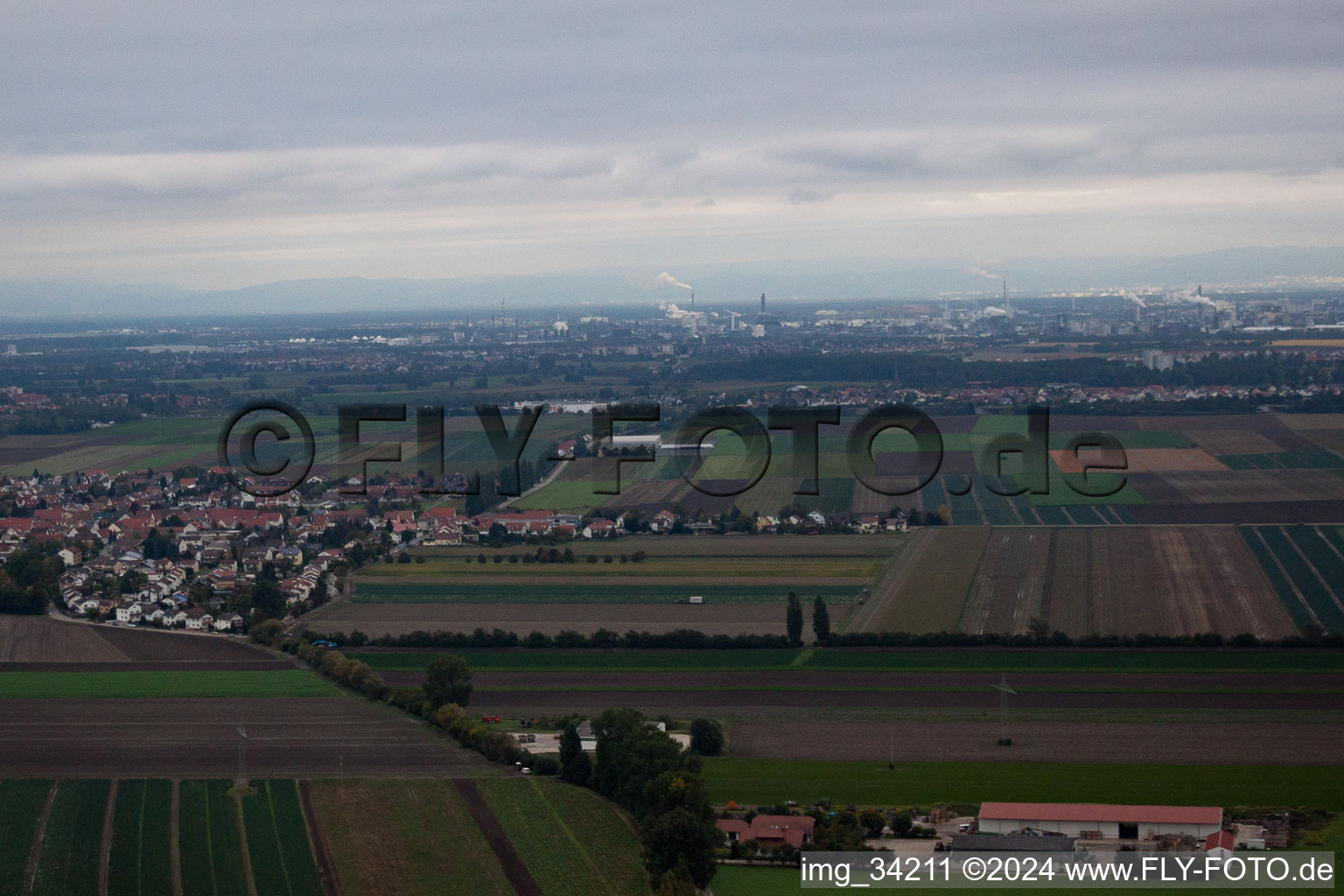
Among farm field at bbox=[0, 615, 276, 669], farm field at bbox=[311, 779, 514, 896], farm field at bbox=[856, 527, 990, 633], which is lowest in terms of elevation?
farm field at bbox=[311, 779, 514, 896]

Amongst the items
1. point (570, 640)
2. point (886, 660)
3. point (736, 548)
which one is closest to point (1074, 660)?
point (886, 660)

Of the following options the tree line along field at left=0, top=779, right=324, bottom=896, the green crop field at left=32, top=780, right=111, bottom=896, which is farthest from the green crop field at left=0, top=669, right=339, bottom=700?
the green crop field at left=32, top=780, right=111, bottom=896

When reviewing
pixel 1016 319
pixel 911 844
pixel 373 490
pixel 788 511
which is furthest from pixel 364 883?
pixel 1016 319

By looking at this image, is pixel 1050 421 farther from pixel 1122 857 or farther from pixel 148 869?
pixel 148 869

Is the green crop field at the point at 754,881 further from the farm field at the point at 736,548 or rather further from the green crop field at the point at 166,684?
the farm field at the point at 736,548

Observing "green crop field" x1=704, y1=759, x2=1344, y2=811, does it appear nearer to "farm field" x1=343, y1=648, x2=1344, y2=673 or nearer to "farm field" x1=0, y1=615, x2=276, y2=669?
"farm field" x1=343, y1=648, x2=1344, y2=673

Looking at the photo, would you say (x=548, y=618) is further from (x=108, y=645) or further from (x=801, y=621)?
(x=108, y=645)
